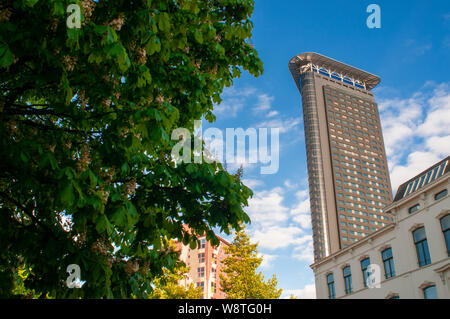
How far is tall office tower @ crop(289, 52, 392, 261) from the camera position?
141500 mm

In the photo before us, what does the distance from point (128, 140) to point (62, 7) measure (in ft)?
5.25

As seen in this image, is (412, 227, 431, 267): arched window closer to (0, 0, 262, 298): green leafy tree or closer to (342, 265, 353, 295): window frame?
(342, 265, 353, 295): window frame

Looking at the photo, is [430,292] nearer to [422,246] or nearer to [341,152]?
[422,246]

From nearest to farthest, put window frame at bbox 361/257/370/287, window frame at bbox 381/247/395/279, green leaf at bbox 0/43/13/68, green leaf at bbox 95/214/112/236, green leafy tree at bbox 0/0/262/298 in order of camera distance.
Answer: green leaf at bbox 0/43/13/68 → green leaf at bbox 95/214/112/236 → green leafy tree at bbox 0/0/262/298 → window frame at bbox 381/247/395/279 → window frame at bbox 361/257/370/287

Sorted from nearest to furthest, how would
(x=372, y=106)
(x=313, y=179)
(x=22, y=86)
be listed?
→ (x=22, y=86) < (x=313, y=179) < (x=372, y=106)

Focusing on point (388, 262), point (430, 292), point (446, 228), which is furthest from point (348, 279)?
point (446, 228)

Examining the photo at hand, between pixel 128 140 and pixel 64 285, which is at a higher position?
pixel 128 140

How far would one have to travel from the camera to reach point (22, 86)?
577cm

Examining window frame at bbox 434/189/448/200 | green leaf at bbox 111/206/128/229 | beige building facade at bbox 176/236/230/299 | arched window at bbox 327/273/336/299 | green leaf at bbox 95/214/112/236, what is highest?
beige building facade at bbox 176/236/230/299

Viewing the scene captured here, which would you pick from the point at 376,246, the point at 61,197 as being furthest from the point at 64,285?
the point at 376,246

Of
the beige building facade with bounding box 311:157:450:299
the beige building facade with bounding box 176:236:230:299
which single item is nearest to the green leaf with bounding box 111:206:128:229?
the beige building facade with bounding box 311:157:450:299

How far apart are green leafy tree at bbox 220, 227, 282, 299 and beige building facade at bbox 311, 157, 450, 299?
7.56 meters

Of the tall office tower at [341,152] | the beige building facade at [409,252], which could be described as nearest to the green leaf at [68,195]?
the beige building facade at [409,252]
